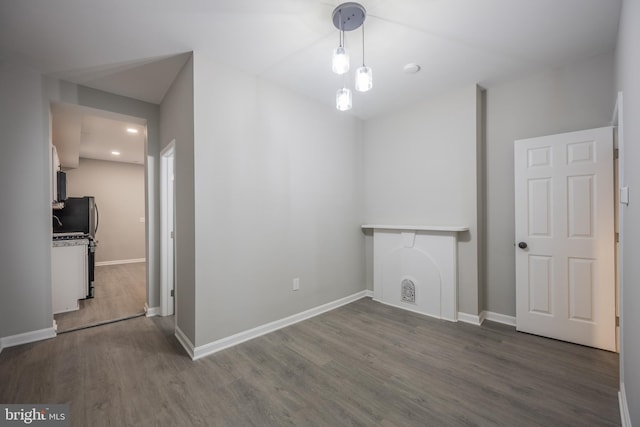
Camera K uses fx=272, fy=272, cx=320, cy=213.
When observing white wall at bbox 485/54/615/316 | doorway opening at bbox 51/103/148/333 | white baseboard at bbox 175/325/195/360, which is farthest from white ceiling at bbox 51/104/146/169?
white wall at bbox 485/54/615/316

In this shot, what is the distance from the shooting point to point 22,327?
2676 millimetres

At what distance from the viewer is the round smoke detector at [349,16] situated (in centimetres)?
188

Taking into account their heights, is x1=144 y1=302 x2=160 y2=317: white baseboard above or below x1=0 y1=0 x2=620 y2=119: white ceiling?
below

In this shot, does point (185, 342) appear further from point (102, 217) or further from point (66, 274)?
point (102, 217)

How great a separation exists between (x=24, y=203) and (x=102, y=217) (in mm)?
5019

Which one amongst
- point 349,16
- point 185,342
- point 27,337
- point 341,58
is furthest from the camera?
point 27,337

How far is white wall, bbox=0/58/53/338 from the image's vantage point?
2.60 m

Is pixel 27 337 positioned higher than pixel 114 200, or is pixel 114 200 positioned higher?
pixel 114 200

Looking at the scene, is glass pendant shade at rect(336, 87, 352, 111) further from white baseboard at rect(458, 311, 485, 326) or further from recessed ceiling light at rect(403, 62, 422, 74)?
white baseboard at rect(458, 311, 485, 326)

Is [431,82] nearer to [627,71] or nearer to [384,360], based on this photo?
[627,71]

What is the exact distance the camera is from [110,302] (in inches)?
156

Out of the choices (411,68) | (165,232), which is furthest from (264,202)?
(411,68)

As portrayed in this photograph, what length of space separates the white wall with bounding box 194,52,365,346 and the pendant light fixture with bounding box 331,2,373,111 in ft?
3.79

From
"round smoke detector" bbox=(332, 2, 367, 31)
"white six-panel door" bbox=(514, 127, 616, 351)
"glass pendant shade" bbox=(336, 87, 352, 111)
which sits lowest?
"white six-panel door" bbox=(514, 127, 616, 351)
